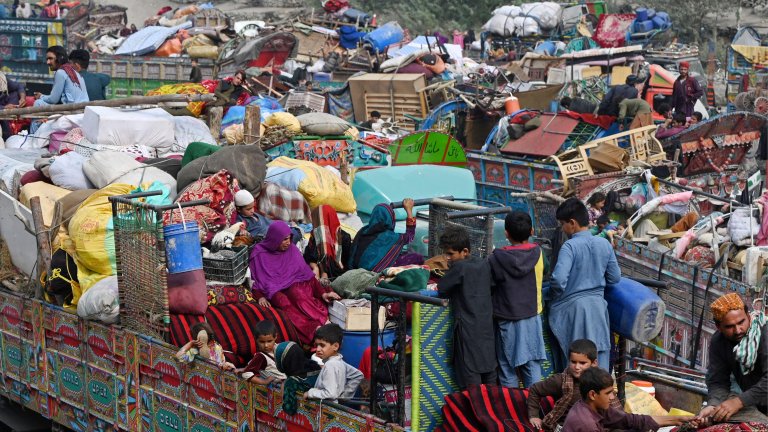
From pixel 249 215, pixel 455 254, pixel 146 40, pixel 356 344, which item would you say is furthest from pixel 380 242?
pixel 146 40

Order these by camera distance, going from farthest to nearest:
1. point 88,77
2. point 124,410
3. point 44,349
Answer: point 88,77 → point 44,349 → point 124,410

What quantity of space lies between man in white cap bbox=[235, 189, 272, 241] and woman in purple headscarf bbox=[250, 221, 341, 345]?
0.54 meters

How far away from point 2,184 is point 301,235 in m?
2.56

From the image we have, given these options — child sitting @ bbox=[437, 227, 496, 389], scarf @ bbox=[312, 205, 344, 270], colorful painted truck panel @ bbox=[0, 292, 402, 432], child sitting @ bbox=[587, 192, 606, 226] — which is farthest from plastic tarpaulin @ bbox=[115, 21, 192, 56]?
child sitting @ bbox=[437, 227, 496, 389]

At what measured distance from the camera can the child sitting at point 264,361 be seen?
6402 millimetres

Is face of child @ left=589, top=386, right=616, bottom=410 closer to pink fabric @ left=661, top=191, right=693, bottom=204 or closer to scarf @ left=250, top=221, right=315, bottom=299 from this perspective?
scarf @ left=250, top=221, right=315, bottom=299

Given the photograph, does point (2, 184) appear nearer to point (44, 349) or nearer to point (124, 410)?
point (44, 349)

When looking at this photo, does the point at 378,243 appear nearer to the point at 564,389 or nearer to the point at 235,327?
the point at 235,327

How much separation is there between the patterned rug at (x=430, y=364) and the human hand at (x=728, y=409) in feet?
4.28

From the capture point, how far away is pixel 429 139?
13.4 m

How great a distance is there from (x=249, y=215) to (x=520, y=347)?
3074mm

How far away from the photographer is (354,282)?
7598 millimetres

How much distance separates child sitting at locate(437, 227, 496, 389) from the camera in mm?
5789

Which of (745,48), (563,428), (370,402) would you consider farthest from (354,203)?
(745,48)
